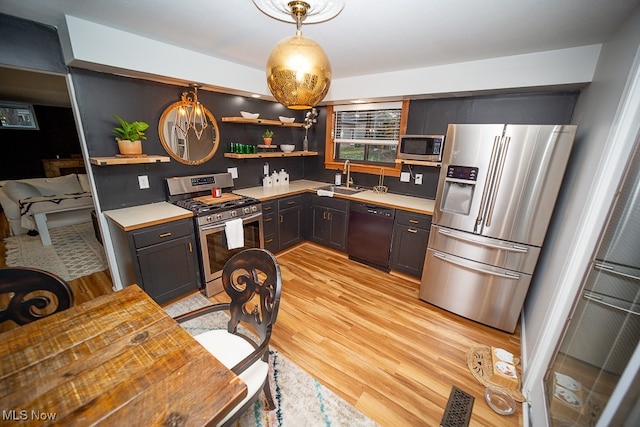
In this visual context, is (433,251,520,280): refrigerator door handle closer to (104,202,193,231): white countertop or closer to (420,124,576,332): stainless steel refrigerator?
(420,124,576,332): stainless steel refrigerator

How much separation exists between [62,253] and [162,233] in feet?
8.17

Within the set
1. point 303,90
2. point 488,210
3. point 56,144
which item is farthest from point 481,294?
point 56,144

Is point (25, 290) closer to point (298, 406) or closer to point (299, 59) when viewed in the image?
point (298, 406)

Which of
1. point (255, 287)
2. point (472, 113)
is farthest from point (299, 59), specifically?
point (472, 113)

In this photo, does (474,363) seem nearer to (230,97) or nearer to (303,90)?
(303,90)

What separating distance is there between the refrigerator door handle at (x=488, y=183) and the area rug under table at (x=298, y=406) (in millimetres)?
1731

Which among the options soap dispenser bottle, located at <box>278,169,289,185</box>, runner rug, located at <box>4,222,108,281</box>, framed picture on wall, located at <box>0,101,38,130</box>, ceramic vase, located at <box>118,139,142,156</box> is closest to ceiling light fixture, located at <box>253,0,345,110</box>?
ceramic vase, located at <box>118,139,142,156</box>

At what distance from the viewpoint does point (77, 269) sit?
9.82 feet

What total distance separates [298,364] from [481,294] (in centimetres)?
173

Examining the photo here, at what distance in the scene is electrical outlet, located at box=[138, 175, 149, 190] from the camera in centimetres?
253

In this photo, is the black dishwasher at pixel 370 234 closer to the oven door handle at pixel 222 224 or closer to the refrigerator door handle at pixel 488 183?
the refrigerator door handle at pixel 488 183

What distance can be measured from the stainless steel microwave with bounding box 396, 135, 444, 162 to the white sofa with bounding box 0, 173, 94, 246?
4.93 meters

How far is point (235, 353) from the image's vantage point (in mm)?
1336

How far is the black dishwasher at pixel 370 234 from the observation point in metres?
3.01
